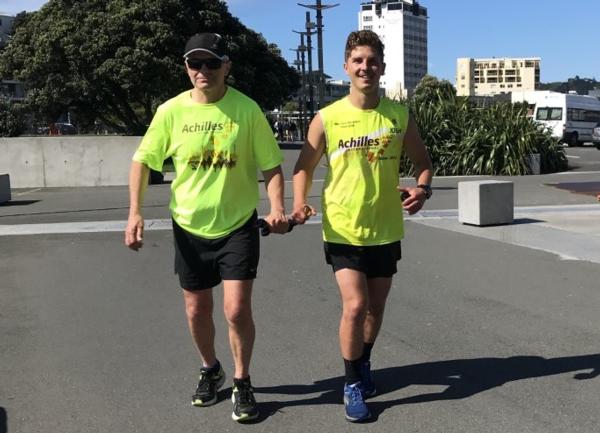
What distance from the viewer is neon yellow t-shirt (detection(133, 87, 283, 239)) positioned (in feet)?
11.1

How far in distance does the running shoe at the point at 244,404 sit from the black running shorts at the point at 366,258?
2.53ft

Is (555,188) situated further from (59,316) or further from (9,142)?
(9,142)

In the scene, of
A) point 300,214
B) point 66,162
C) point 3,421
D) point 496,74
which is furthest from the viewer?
point 496,74

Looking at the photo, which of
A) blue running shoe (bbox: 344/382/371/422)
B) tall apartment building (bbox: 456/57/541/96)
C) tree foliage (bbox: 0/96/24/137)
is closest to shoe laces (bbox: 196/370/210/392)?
blue running shoe (bbox: 344/382/371/422)

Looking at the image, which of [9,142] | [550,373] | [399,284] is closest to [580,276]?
[399,284]

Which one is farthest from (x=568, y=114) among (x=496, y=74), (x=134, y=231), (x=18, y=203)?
(x=496, y=74)

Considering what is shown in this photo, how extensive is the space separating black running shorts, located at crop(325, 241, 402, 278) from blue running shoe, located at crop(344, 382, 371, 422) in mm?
588

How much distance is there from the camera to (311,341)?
4848 millimetres

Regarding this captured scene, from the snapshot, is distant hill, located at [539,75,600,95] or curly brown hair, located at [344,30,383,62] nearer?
curly brown hair, located at [344,30,383,62]

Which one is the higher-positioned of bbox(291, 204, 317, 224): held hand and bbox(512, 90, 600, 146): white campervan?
bbox(512, 90, 600, 146): white campervan

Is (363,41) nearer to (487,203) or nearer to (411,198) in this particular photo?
(411,198)

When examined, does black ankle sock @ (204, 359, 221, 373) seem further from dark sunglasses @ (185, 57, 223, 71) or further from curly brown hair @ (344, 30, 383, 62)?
curly brown hair @ (344, 30, 383, 62)

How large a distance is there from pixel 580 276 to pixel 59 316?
16.0 ft

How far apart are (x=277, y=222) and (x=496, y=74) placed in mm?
165110
